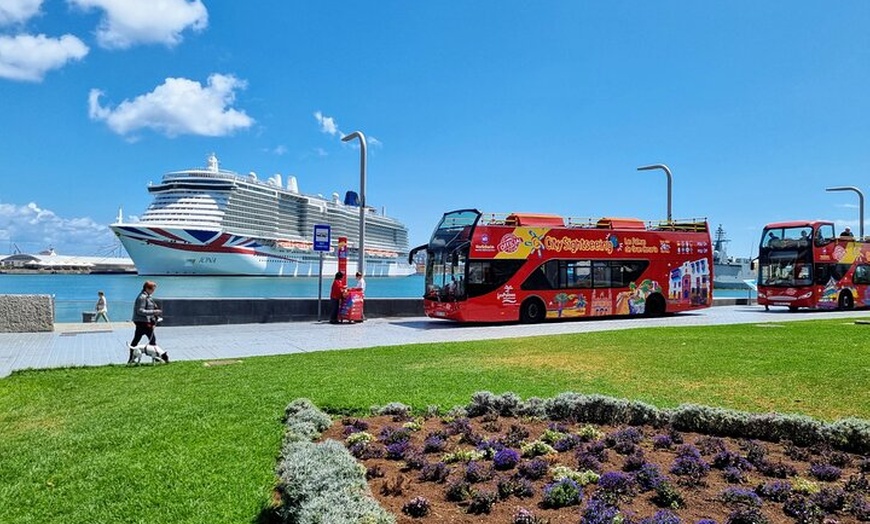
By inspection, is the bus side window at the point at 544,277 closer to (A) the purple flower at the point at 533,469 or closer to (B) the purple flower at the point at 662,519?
Result: (A) the purple flower at the point at 533,469

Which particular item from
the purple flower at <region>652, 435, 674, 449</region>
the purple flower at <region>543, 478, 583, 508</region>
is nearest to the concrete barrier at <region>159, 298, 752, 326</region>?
the purple flower at <region>652, 435, 674, 449</region>

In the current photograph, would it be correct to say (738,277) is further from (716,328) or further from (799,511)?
(799,511)

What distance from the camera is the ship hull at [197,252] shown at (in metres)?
72.5

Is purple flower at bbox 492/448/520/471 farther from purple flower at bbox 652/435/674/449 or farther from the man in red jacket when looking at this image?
the man in red jacket

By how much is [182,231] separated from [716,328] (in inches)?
2640

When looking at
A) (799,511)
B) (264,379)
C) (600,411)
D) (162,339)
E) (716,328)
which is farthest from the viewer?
(716,328)

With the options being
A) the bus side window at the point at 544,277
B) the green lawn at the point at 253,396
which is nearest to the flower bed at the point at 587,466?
the green lawn at the point at 253,396

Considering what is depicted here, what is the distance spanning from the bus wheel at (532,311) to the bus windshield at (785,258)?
536 inches

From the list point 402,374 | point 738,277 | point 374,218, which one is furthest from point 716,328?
point 738,277

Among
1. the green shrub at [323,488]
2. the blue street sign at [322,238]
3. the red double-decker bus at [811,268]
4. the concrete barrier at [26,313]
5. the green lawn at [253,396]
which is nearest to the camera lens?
the green shrub at [323,488]

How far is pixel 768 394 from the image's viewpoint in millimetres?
7203

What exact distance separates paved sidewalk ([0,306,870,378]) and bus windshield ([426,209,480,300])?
1193 mm

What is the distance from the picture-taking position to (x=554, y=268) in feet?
68.0

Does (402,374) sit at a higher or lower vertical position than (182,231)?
lower
